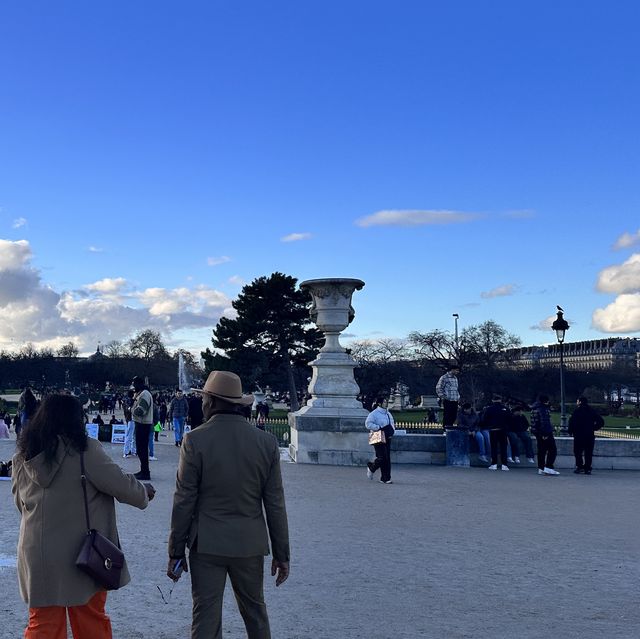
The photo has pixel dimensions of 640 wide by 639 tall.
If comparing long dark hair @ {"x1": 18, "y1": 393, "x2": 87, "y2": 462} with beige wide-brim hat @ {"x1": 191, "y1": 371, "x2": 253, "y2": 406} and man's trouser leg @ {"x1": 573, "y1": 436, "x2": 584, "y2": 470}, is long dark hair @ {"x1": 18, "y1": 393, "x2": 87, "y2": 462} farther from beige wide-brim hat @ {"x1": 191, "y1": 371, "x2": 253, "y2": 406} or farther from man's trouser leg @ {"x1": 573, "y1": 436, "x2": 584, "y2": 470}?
man's trouser leg @ {"x1": 573, "y1": 436, "x2": 584, "y2": 470}

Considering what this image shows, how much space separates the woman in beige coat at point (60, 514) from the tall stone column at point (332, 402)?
1140 centimetres

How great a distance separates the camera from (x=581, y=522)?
922cm

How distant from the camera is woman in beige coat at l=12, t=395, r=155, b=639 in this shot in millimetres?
3623

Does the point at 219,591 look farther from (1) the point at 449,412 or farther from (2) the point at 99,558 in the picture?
(1) the point at 449,412

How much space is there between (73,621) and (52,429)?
92cm

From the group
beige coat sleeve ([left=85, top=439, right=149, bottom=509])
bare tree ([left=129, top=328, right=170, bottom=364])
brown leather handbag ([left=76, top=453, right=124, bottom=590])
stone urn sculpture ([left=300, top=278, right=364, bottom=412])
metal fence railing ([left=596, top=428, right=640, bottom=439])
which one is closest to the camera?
brown leather handbag ([left=76, top=453, right=124, bottom=590])

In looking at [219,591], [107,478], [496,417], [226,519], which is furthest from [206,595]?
[496,417]

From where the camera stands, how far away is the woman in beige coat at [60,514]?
3.62m

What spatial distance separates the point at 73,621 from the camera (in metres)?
3.67

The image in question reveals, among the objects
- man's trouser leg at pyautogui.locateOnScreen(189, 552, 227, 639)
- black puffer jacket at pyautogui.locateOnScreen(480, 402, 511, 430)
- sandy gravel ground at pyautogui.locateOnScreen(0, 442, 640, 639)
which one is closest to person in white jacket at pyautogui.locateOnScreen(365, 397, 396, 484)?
sandy gravel ground at pyautogui.locateOnScreen(0, 442, 640, 639)

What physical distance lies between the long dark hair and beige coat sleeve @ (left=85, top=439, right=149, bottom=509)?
7 centimetres

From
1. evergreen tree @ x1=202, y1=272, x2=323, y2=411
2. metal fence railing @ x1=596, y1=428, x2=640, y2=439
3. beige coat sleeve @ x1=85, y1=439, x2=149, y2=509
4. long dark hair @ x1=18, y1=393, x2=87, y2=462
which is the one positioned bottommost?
metal fence railing @ x1=596, y1=428, x2=640, y2=439

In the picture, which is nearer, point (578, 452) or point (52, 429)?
point (52, 429)

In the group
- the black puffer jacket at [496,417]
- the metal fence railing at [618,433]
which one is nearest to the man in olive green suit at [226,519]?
the black puffer jacket at [496,417]
